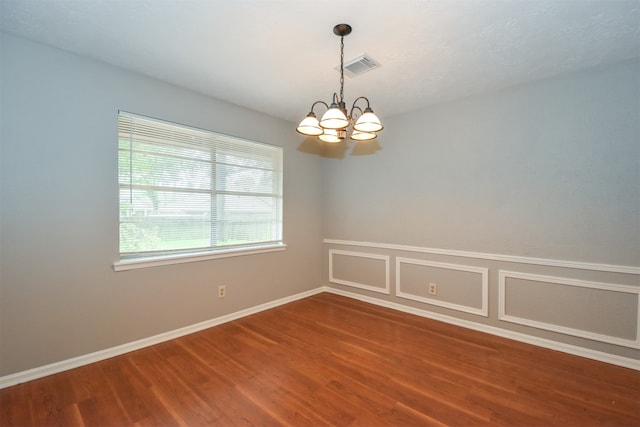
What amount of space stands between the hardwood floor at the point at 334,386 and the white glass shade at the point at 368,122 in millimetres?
1879

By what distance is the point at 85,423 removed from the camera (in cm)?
176

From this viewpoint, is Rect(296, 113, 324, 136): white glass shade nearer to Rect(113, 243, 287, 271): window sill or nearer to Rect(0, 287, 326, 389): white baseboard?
Rect(113, 243, 287, 271): window sill

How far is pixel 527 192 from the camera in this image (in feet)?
9.32

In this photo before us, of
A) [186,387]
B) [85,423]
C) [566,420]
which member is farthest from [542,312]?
[85,423]

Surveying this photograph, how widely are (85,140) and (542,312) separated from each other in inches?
175

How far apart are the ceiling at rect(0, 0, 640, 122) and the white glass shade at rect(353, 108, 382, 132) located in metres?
0.64

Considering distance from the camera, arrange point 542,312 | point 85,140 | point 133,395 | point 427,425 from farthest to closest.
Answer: point 542,312 < point 85,140 < point 133,395 < point 427,425

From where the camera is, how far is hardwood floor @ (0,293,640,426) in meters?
1.81

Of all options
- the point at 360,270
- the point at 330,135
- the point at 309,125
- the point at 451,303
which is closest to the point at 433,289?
the point at 451,303

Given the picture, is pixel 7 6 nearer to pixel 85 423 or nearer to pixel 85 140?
pixel 85 140

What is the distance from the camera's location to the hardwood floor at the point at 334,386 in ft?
5.93

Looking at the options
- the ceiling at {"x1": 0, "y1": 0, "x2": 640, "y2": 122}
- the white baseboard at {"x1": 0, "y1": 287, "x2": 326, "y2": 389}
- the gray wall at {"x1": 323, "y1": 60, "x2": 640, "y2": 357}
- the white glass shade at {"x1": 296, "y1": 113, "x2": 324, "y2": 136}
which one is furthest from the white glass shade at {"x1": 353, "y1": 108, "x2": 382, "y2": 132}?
the white baseboard at {"x1": 0, "y1": 287, "x2": 326, "y2": 389}

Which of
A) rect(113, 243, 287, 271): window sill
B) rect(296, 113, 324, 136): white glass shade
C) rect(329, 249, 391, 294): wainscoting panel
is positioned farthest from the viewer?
rect(329, 249, 391, 294): wainscoting panel

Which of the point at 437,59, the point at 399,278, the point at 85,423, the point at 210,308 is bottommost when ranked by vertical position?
the point at 85,423
